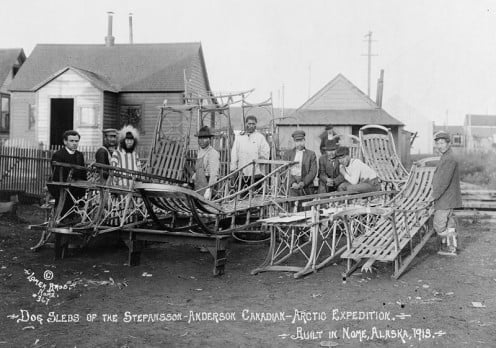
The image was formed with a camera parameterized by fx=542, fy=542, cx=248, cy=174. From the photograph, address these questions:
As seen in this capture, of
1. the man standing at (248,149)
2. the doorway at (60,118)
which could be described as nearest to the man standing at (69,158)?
the man standing at (248,149)

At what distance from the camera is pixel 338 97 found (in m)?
27.6

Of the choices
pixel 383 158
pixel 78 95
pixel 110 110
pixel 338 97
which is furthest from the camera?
pixel 338 97

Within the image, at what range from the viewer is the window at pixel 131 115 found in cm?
2475

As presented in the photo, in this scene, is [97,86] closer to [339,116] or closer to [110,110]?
[110,110]

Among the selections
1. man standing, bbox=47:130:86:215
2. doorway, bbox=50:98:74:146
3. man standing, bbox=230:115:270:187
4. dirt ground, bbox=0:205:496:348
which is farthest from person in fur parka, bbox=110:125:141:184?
doorway, bbox=50:98:74:146

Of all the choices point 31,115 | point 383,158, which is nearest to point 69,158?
point 383,158

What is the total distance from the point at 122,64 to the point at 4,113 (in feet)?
23.6

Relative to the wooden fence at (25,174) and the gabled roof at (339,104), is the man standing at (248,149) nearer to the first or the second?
the wooden fence at (25,174)

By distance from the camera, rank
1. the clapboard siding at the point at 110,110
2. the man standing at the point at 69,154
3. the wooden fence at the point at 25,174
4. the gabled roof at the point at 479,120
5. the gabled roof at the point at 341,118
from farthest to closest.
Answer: the gabled roof at the point at 479,120 < the gabled roof at the point at 341,118 < the clapboard siding at the point at 110,110 < the wooden fence at the point at 25,174 < the man standing at the point at 69,154

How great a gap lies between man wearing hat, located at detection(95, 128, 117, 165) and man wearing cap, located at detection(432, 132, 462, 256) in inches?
197

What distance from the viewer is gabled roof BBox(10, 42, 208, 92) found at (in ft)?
81.4

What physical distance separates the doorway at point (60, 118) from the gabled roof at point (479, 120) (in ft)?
213

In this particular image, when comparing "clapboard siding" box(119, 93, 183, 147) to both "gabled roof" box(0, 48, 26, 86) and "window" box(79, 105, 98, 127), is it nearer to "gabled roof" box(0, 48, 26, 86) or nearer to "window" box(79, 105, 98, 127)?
"window" box(79, 105, 98, 127)
